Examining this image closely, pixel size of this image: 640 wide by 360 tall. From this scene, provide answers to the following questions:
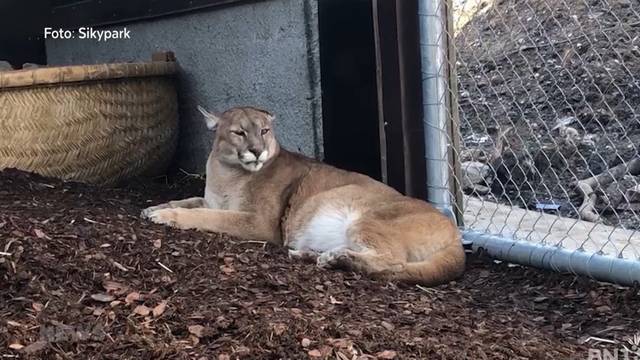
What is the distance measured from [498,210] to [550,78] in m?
1.51

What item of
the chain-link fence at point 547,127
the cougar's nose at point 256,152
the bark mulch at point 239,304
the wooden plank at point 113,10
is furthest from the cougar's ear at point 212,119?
the chain-link fence at point 547,127

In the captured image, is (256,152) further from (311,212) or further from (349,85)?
(349,85)

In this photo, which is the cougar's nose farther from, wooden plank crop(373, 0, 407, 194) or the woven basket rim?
the woven basket rim

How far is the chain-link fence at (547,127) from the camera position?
13.6 ft

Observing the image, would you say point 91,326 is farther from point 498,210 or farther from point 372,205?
point 498,210

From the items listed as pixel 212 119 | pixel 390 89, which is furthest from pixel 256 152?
pixel 390 89

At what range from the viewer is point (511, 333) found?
2830mm

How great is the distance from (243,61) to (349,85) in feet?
2.69

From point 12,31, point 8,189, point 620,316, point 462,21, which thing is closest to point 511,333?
point 620,316

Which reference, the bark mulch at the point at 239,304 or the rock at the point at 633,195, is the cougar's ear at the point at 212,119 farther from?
the rock at the point at 633,195

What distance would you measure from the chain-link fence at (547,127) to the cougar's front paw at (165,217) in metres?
1.31

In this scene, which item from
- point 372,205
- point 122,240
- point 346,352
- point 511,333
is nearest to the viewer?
point 346,352

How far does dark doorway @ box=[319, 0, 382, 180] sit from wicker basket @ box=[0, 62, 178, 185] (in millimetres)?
1275

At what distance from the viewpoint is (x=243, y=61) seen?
518cm
